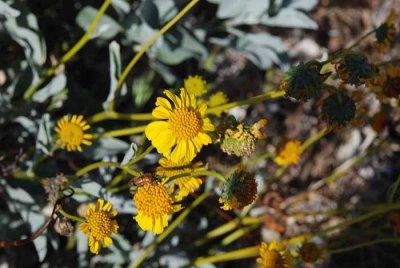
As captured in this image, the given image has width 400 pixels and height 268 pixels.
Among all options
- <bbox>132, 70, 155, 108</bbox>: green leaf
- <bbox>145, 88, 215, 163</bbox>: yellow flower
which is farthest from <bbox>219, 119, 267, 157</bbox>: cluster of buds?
<bbox>132, 70, 155, 108</bbox>: green leaf

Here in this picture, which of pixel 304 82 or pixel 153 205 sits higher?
pixel 304 82

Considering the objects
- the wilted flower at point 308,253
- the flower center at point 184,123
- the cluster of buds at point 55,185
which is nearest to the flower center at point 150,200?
the flower center at point 184,123

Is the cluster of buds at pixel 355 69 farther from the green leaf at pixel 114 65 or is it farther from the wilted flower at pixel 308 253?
the green leaf at pixel 114 65

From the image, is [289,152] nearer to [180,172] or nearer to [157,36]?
[180,172]

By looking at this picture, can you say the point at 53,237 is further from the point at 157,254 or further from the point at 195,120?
the point at 195,120

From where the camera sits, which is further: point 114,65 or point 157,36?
point 114,65

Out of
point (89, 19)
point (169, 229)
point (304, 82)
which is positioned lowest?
point (169, 229)

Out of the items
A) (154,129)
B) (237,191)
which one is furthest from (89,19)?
(237,191)

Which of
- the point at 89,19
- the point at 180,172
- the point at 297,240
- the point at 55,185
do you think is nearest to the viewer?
the point at 180,172
